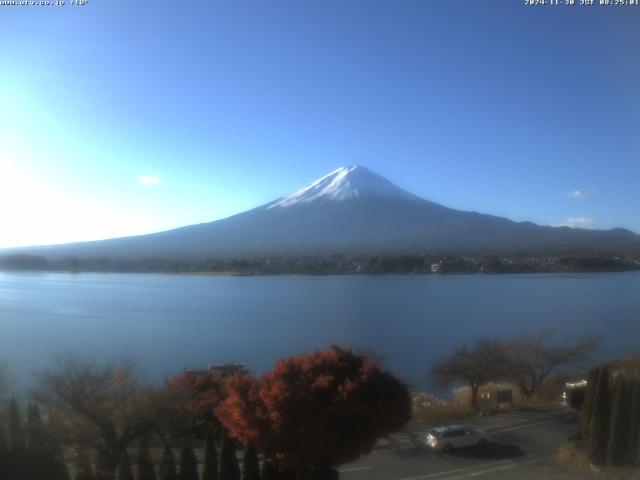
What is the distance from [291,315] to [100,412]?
12644 millimetres

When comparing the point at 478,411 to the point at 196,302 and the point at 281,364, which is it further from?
the point at 196,302

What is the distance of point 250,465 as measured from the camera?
452 centimetres

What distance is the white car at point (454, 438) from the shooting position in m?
6.21

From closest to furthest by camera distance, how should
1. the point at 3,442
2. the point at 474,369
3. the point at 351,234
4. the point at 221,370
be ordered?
the point at 3,442
the point at 221,370
the point at 474,369
the point at 351,234

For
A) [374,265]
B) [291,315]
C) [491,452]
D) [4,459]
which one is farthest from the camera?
[374,265]

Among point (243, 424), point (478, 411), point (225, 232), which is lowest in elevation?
point (478, 411)

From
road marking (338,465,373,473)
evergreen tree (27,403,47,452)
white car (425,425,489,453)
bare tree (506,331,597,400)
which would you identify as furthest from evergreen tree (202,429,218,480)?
bare tree (506,331,597,400)

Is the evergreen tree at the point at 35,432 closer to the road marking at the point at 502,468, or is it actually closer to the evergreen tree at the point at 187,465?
the evergreen tree at the point at 187,465

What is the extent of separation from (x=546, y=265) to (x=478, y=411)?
21430mm

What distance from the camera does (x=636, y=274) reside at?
1113 inches

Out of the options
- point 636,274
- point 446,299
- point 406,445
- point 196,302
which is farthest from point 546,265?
point 406,445

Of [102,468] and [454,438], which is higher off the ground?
[102,468]

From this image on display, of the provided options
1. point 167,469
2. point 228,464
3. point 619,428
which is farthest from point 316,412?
point 619,428

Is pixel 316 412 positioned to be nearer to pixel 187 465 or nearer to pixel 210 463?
pixel 210 463
